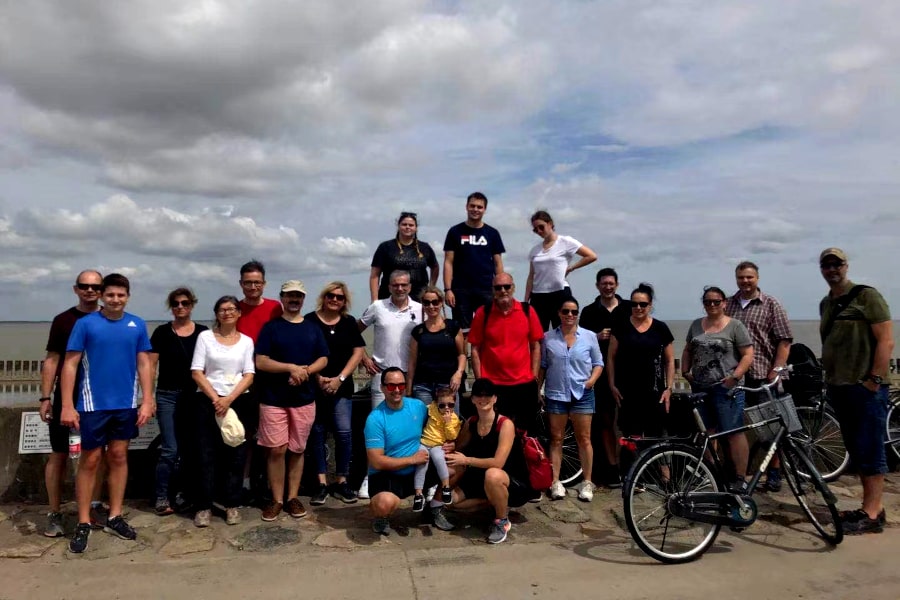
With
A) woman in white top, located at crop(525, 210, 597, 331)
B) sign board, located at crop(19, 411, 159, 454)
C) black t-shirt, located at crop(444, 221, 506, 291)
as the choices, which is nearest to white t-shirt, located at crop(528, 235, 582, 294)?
woman in white top, located at crop(525, 210, 597, 331)

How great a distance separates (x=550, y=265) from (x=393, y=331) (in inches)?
72.8

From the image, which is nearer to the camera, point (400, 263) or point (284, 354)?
point (284, 354)

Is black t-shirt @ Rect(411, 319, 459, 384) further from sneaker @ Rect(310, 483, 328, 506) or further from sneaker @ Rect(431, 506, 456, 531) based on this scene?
sneaker @ Rect(310, 483, 328, 506)

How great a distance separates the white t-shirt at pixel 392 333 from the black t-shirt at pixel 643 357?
1.81m

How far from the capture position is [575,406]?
17.6 ft

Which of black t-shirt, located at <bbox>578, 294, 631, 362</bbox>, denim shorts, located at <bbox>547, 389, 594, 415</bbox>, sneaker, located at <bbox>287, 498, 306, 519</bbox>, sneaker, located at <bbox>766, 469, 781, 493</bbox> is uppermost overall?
black t-shirt, located at <bbox>578, 294, 631, 362</bbox>

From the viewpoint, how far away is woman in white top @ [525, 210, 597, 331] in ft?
20.8

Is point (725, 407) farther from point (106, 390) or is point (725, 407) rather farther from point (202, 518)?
point (106, 390)

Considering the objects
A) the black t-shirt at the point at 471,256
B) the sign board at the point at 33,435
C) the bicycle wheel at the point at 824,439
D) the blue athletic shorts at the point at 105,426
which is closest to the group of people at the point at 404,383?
the blue athletic shorts at the point at 105,426

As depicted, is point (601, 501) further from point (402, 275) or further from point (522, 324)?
point (402, 275)

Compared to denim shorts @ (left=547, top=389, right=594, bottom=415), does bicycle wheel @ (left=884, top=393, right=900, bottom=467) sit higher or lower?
lower

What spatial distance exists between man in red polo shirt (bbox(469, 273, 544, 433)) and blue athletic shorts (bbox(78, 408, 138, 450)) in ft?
8.50

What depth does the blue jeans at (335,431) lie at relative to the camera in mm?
5352

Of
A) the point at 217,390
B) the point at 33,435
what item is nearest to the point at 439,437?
the point at 217,390
